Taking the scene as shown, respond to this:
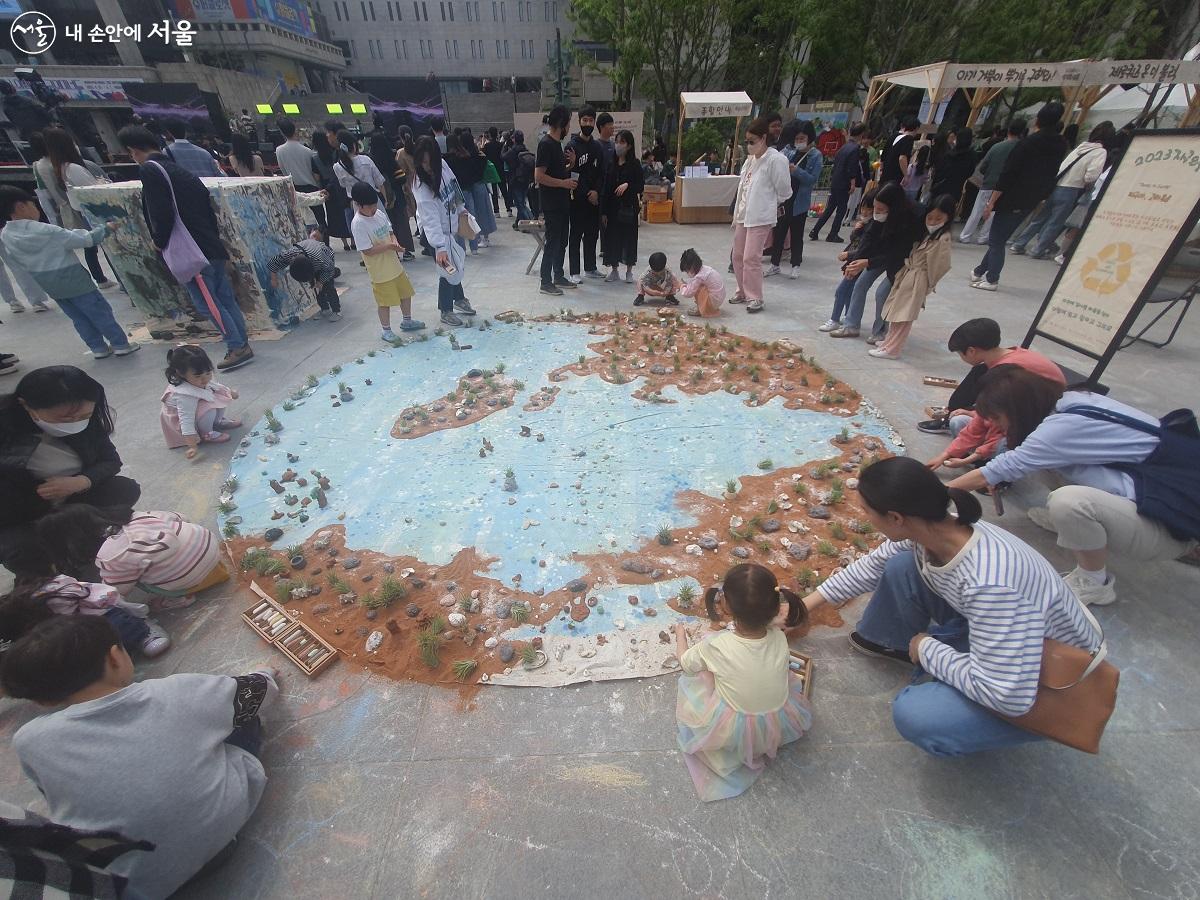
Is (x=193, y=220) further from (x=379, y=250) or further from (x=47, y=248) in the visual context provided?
(x=379, y=250)

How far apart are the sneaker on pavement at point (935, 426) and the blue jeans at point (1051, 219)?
6.48 meters

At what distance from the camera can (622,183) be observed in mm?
6918

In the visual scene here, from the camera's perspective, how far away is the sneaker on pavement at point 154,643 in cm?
240

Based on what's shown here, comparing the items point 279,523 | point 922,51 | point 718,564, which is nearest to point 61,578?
point 279,523

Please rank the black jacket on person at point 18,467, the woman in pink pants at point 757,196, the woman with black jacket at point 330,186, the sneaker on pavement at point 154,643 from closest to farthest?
the sneaker on pavement at point 154,643, the black jacket on person at point 18,467, the woman in pink pants at point 757,196, the woman with black jacket at point 330,186

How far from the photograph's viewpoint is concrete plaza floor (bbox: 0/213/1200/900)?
166 centimetres

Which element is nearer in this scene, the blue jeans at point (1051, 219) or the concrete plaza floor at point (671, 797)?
the concrete plaza floor at point (671, 797)

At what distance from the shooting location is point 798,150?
7.99 metres

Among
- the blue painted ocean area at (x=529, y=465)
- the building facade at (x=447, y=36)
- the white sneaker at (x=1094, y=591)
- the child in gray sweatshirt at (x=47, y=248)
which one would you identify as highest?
the building facade at (x=447, y=36)

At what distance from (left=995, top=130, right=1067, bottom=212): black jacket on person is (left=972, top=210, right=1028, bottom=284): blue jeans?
3.2 inches

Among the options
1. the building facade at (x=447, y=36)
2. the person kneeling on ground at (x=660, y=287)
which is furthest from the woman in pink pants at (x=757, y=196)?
the building facade at (x=447, y=36)

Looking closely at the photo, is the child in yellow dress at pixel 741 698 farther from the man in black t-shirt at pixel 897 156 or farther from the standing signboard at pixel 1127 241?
the man in black t-shirt at pixel 897 156

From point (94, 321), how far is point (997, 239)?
34.3 feet

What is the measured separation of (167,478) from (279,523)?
112 centimetres
